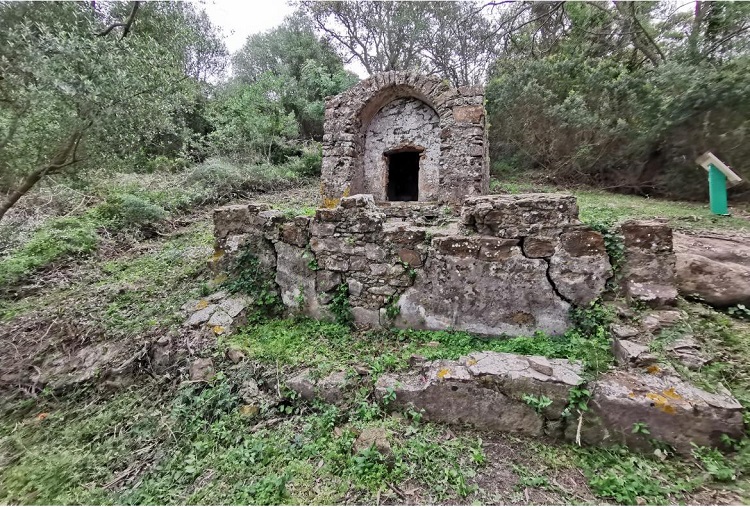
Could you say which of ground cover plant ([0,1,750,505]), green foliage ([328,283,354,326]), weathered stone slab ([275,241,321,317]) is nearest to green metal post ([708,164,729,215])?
ground cover plant ([0,1,750,505])

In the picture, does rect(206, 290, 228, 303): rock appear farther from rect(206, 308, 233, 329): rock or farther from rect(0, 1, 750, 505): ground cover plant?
rect(206, 308, 233, 329): rock

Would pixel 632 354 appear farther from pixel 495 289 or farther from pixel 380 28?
pixel 380 28


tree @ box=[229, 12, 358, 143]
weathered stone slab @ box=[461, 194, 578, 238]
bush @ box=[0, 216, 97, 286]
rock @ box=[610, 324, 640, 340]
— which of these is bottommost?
rock @ box=[610, 324, 640, 340]

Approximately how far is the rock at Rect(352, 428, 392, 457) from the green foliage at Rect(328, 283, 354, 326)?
1.52 meters

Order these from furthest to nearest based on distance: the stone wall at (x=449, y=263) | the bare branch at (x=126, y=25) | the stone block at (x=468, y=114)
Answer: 1. the stone block at (x=468, y=114)
2. the bare branch at (x=126, y=25)
3. the stone wall at (x=449, y=263)

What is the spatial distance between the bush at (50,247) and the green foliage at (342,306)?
554 centimetres

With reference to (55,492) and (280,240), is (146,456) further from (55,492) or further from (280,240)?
(280,240)

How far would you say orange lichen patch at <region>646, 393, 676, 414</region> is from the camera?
2291 millimetres

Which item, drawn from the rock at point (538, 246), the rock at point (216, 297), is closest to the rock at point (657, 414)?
the rock at point (538, 246)

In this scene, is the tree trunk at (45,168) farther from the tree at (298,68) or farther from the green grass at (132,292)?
the tree at (298,68)

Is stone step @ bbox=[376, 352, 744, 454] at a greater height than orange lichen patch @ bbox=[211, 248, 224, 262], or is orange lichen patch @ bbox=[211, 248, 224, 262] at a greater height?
orange lichen patch @ bbox=[211, 248, 224, 262]

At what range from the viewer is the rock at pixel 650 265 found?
3.09 metres

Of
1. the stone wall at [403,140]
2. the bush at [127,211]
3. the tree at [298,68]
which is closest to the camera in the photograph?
the bush at [127,211]

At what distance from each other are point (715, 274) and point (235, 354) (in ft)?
16.6
